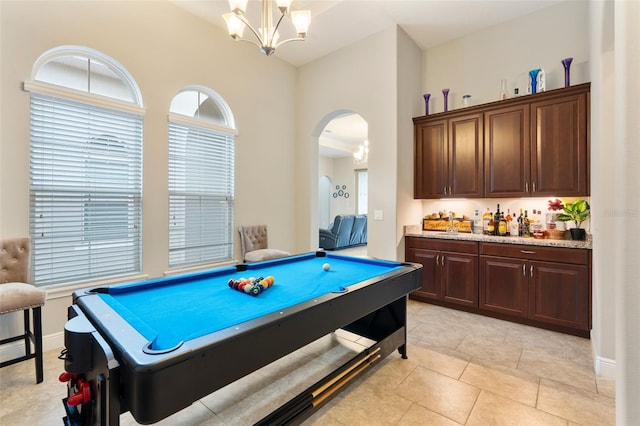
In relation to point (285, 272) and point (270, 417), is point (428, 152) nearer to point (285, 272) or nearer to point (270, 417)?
point (285, 272)

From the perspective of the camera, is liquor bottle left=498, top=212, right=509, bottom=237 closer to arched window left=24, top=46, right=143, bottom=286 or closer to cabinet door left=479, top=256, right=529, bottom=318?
cabinet door left=479, top=256, right=529, bottom=318

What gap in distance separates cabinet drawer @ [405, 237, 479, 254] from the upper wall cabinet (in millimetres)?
654

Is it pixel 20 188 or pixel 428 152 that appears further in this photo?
pixel 428 152

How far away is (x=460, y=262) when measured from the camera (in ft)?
11.9

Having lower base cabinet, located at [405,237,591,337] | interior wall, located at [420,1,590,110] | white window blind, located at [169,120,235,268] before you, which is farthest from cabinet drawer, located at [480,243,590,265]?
white window blind, located at [169,120,235,268]

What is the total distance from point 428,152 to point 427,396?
10.2ft

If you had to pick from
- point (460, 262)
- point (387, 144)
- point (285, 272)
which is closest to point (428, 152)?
point (387, 144)

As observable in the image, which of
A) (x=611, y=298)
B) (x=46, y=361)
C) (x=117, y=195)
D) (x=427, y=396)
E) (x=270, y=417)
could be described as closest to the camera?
(x=270, y=417)

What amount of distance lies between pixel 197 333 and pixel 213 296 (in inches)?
23.5

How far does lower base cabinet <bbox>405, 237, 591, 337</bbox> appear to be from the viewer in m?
2.93

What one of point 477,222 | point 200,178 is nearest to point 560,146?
point 477,222

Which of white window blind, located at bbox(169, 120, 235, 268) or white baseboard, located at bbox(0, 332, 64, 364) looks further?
white window blind, located at bbox(169, 120, 235, 268)

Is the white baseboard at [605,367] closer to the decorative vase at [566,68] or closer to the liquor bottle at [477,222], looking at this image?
the liquor bottle at [477,222]

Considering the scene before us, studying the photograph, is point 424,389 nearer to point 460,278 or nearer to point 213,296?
point 213,296
